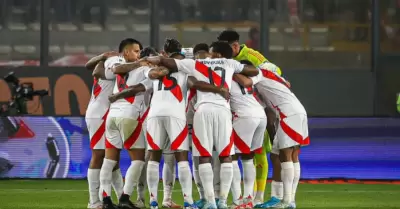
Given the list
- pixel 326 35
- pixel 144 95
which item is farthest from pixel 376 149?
pixel 144 95

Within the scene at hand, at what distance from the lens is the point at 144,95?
14.1 metres

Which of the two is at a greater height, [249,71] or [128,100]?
[249,71]

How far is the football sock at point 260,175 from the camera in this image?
49.2 ft

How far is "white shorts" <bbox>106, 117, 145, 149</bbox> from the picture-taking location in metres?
13.8

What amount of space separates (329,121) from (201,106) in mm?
6761

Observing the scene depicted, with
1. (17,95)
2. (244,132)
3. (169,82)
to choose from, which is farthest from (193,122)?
(17,95)

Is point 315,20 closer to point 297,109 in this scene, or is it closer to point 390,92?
point 390,92

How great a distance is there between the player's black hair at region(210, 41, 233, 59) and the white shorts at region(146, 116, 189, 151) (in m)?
0.89

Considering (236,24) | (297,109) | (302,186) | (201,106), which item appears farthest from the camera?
(236,24)

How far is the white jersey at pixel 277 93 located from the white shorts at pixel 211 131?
111 centimetres

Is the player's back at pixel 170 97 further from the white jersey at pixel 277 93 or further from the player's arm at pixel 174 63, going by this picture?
the white jersey at pixel 277 93

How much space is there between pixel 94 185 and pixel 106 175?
28 centimetres

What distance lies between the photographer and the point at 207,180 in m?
13.4

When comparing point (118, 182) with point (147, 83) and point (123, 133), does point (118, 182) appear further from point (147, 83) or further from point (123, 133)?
point (147, 83)
